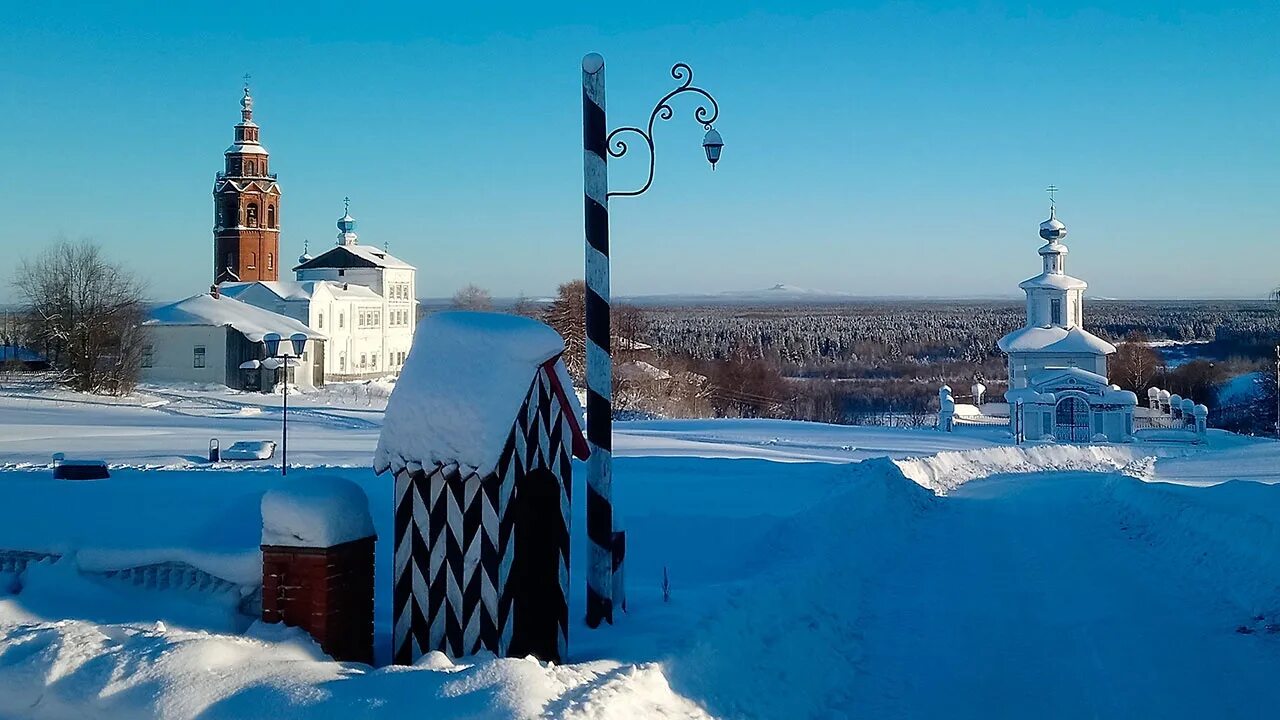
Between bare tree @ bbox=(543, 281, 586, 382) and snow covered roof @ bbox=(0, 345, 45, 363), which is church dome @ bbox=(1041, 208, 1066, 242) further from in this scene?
snow covered roof @ bbox=(0, 345, 45, 363)

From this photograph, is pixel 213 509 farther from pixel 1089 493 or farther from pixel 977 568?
pixel 1089 493

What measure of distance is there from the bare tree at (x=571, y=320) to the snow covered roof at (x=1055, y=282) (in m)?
22.6

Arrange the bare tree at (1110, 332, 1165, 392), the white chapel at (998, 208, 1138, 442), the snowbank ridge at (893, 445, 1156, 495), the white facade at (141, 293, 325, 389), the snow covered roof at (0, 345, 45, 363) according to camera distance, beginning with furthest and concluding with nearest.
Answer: the bare tree at (1110, 332, 1165, 392)
the snow covered roof at (0, 345, 45, 363)
the white facade at (141, 293, 325, 389)
the white chapel at (998, 208, 1138, 442)
the snowbank ridge at (893, 445, 1156, 495)

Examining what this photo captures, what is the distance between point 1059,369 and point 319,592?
42.4 meters

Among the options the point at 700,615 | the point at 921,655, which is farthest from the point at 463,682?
the point at 921,655

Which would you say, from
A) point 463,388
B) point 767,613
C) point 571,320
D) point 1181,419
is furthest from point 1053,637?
point 571,320

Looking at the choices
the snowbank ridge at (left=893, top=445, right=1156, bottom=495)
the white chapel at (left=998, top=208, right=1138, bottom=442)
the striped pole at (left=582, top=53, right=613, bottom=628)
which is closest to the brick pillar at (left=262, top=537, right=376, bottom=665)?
the striped pole at (left=582, top=53, right=613, bottom=628)

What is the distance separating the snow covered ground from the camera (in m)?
5.48

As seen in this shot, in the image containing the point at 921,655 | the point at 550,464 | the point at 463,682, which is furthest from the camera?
the point at 921,655

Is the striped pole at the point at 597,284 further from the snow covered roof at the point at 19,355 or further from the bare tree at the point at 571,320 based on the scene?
the snow covered roof at the point at 19,355

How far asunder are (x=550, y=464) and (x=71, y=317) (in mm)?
52237

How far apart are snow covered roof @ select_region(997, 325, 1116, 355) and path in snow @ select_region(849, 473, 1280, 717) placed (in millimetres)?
32624

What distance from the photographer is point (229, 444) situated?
90.3 ft

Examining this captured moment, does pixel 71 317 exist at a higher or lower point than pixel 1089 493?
higher
